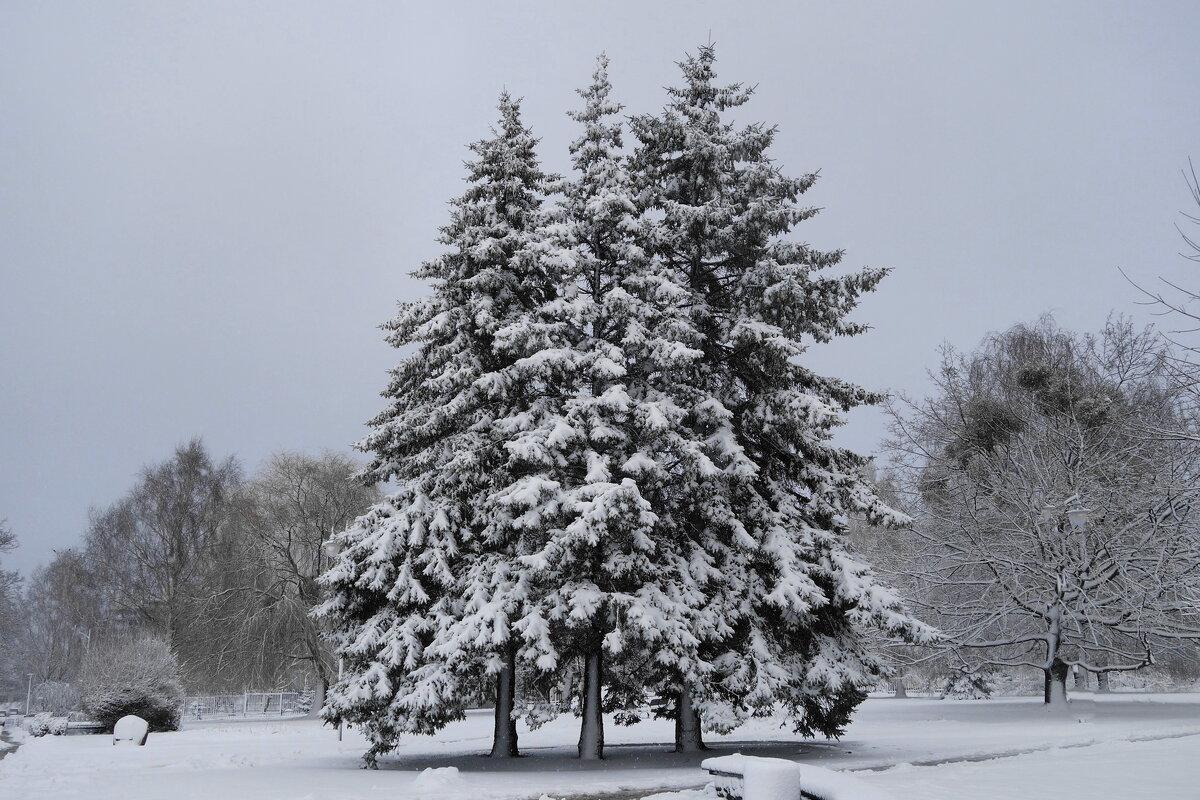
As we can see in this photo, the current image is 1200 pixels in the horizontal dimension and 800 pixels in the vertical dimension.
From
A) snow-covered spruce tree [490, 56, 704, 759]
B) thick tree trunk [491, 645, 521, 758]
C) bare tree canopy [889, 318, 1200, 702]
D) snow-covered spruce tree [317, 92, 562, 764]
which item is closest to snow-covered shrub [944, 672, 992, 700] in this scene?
bare tree canopy [889, 318, 1200, 702]

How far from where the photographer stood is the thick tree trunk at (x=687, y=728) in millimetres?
18375

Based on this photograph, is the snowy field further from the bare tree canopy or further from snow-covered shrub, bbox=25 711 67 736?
snow-covered shrub, bbox=25 711 67 736

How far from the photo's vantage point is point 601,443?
57.2 ft

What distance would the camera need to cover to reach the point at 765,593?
56.0 feet

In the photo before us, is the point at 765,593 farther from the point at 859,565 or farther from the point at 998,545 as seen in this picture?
the point at 998,545

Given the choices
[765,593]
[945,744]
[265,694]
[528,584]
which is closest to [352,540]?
[528,584]

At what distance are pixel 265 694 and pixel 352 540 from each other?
2881 cm

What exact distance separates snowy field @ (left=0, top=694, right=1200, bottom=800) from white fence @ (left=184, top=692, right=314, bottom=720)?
50.4 ft

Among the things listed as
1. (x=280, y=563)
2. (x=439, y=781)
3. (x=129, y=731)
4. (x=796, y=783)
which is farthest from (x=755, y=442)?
(x=280, y=563)

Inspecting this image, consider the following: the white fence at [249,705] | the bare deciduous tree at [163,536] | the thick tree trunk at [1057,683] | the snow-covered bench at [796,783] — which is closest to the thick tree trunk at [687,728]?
the snow-covered bench at [796,783]

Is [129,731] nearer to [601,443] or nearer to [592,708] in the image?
[592,708]

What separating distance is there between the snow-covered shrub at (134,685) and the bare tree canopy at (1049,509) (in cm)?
2666

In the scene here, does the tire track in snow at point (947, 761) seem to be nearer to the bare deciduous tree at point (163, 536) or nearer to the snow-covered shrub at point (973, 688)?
the snow-covered shrub at point (973, 688)

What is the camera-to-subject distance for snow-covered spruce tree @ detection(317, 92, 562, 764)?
16.2 meters
